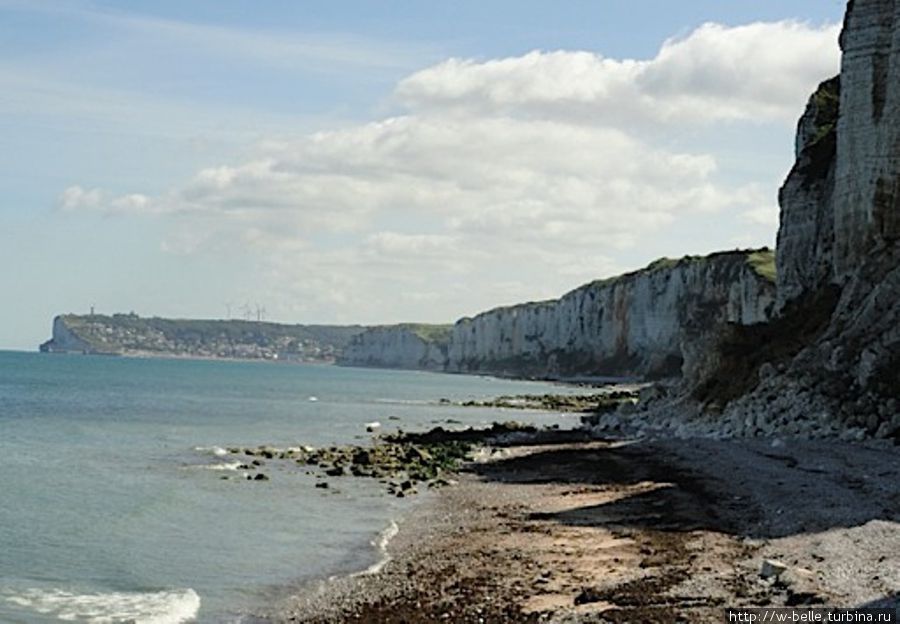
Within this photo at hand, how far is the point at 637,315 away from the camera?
463ft

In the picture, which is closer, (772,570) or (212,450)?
(772,570)

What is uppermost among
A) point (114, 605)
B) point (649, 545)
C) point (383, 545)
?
point (649, 545)

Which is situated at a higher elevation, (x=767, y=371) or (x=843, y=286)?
(x=843, y=286)

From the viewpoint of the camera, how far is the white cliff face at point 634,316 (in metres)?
101

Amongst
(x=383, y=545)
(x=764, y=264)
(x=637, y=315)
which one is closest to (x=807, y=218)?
(x=764, y=264)

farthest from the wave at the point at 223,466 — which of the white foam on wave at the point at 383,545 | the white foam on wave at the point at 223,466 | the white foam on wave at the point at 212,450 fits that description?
the white foam on wave at the point at 383,545

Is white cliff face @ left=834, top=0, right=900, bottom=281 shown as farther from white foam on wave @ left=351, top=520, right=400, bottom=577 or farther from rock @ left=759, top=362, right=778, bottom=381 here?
white foam on wave @ left=351, top=520, right=400, bottom=577

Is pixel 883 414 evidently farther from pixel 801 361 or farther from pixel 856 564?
pixel 856 564

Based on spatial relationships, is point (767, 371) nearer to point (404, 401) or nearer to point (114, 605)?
point (114, 605)

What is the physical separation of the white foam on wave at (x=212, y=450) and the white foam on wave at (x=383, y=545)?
758 inches

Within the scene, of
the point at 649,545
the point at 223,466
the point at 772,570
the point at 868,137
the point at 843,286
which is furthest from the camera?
the point at 843,286

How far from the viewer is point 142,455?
44.2 m

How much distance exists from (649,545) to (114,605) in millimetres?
9537

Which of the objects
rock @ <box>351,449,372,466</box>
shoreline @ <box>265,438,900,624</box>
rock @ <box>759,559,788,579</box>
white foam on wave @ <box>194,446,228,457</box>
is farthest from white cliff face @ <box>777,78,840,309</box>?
rock @ <box>759,559,788,579</box>
